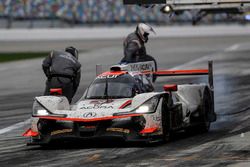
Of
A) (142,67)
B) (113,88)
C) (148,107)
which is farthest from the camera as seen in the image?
(142,67)

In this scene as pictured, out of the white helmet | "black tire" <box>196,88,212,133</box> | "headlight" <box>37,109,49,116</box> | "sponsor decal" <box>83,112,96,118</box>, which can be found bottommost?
"black tire" <box>196,88,212,133</box>

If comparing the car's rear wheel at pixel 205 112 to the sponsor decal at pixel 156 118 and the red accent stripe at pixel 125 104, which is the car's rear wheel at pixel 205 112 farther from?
the sponsor decal at pixel 156 118

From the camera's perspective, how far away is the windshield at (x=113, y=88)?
39.1 feet

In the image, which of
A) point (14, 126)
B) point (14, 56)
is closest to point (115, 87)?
point (14, 126)

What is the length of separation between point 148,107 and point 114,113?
463mm

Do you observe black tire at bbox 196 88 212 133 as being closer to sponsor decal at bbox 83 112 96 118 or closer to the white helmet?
the white helmet

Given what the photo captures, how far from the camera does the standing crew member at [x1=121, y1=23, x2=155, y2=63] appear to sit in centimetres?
1390

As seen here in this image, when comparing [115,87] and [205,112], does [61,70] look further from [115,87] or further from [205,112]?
[205,112]

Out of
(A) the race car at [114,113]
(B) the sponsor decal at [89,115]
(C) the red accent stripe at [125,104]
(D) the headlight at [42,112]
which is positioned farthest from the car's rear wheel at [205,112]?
(D) the headlight at [42,112]

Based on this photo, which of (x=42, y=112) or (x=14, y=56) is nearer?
(x=42, y=112)

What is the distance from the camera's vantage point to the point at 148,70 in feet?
45.0

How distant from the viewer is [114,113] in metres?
11.0

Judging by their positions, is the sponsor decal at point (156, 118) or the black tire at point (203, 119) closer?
the sponsor decal at point (156, 118)

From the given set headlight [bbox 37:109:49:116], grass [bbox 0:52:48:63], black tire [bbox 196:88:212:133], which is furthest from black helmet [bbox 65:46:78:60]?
grass [bbox 0:52:48:63]
